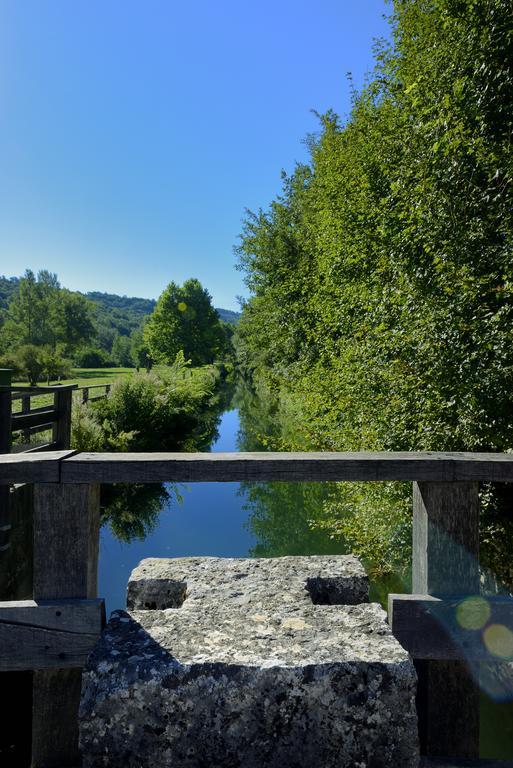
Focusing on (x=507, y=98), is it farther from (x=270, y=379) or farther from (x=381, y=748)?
(x=270, y=379)

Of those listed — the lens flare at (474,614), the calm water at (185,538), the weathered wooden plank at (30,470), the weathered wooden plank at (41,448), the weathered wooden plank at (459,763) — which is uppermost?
the weathered wooden plank at (30,470)

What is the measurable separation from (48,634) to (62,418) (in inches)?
341

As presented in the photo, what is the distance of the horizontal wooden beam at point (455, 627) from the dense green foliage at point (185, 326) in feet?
191

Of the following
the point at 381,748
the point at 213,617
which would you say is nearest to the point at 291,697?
the point at 381,748

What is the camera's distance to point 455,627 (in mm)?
2527

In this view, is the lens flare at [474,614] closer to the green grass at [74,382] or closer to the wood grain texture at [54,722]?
the wood grain texture at [54,722]

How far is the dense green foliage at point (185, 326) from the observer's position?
205 ft

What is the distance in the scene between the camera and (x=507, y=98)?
625 cm

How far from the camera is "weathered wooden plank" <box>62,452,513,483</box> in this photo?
8.14ft

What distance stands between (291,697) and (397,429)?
19.0 ft

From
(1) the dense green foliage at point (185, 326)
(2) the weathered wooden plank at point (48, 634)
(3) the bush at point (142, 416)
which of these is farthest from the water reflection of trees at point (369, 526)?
(1) the dense green foliage at point (185, 326)

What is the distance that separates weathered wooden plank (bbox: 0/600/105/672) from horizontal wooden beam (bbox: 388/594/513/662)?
133 centimetres

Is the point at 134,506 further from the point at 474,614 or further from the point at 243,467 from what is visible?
the point at 474,614

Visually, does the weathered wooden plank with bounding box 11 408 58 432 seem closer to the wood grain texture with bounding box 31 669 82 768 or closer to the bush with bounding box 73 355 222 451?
the bush with bounding box 73 355 222 451
